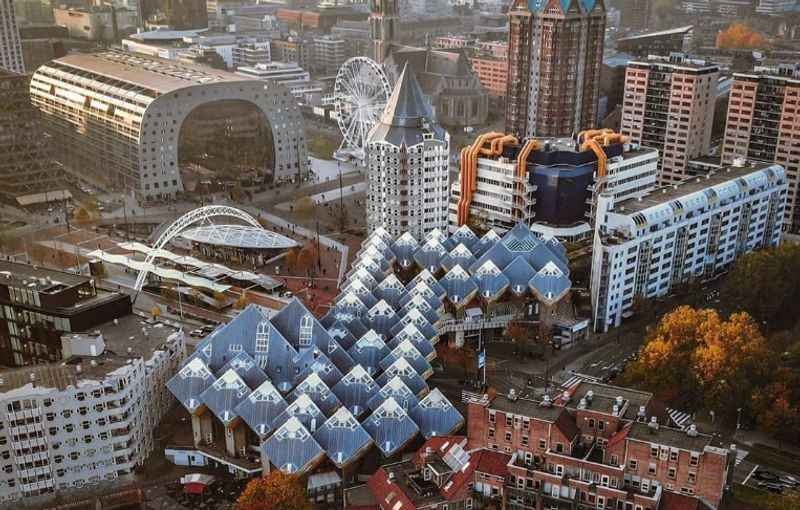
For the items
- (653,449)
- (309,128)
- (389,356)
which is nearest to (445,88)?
(309,128)

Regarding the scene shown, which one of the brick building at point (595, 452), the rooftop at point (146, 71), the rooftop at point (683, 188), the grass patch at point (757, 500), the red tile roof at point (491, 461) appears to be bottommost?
the grass patch at point (757, 500)

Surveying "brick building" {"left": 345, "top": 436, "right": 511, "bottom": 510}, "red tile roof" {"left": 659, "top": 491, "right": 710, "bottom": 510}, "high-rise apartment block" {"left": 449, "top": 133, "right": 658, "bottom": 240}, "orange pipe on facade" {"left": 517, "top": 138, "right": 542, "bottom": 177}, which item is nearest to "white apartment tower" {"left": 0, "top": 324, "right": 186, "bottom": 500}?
"brick building" {"left": 345, "top": 436, "right": 511, "bottom": 510}

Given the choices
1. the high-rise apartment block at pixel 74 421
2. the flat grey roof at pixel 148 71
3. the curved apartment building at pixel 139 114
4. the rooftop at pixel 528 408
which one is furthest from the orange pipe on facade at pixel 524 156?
the high-rise apartment block at pixel 74 421

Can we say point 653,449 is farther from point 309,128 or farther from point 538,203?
point 309,128

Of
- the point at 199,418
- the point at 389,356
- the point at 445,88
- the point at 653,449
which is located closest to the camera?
the point at 653,449

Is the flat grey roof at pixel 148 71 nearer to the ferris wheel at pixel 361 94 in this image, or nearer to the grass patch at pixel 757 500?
the ferris wheel at pixel 361 94
